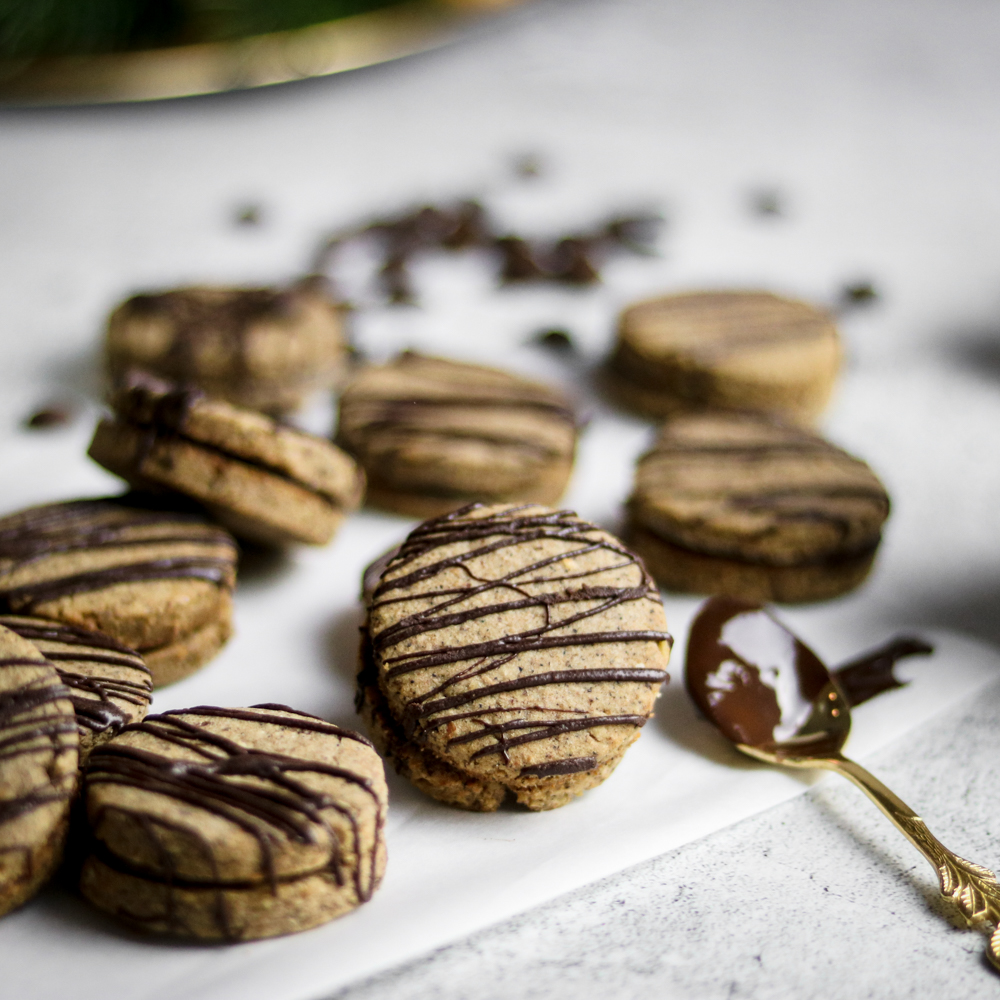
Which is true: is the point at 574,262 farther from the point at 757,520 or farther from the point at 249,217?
the point at 757,520

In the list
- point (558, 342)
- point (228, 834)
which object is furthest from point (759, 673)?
point (558, 342)

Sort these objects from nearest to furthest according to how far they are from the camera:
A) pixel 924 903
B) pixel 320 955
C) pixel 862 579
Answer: pixel 320 955, pixel 924 903, pixel 862 579

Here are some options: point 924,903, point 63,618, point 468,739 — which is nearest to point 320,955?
point 468,739

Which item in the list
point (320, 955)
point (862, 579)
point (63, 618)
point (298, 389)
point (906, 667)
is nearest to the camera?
point (320, 955)

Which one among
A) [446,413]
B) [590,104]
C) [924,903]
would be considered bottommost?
[924,903]

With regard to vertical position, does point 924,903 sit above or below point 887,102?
below

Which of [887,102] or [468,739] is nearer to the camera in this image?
[468,739]

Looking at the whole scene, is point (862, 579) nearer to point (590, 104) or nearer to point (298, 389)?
point (298, 389)
